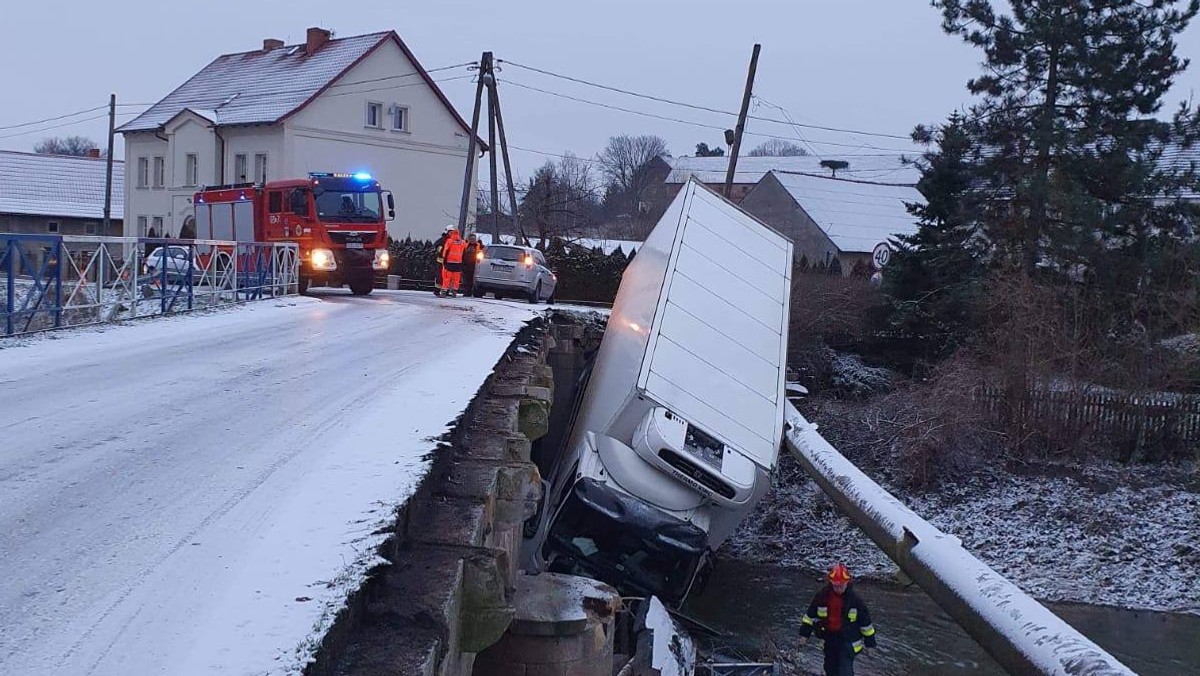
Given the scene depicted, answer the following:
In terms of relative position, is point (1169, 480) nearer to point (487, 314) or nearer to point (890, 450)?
point (890, 450)

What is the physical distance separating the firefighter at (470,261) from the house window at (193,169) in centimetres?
2381

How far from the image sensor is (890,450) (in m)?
22.6

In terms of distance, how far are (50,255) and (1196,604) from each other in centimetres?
1707

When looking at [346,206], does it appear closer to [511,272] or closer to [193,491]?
[511,272]

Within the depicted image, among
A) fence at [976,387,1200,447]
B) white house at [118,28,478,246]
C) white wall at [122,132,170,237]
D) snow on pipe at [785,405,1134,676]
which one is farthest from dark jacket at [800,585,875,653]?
white wall at [122,132,170,237]

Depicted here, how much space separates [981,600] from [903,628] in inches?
314

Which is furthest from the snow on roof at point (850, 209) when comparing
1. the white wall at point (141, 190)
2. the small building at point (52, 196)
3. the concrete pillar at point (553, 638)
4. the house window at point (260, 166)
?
the concrete pillar at point (553, 638)

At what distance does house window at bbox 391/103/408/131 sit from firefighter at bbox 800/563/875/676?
125ft

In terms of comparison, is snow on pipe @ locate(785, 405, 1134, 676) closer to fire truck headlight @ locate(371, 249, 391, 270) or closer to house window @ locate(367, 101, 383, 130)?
fire truck headlight @ locate(371, 249, 391, 270)

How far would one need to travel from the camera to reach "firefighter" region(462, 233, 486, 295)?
1095 inches

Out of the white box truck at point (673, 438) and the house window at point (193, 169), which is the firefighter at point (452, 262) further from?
the house window at point (193, 169)

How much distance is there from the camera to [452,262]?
2769 centimetres

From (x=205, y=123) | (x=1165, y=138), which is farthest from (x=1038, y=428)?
(x=205, y=123)

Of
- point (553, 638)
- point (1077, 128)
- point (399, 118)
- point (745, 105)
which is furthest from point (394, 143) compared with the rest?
point (553, 638)
